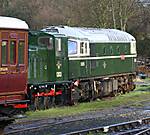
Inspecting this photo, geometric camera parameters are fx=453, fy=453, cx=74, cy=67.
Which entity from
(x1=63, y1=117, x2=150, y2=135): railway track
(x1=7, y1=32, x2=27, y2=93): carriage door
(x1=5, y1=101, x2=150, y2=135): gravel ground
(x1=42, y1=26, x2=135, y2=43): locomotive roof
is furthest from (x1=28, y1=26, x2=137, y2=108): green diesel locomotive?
(x1=7, y1=32, x2=27, y2=93): carriage door

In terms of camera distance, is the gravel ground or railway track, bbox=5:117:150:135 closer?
railway track, bbox=5:117:150:135

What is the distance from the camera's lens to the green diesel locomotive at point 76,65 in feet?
67.5

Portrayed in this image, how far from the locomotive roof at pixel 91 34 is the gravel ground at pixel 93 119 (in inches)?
198

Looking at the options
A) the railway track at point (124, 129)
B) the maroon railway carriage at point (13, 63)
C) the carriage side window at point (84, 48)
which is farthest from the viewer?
the carriage side window at point (84, 48)

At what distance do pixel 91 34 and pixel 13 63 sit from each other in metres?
13.8

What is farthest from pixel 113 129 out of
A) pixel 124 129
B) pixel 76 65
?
pixel 76 65

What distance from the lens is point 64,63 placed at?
22.4 meters

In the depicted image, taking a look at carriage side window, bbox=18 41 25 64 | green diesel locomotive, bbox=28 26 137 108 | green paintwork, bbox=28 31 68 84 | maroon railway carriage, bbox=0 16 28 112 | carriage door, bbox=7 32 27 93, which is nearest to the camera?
maroon railway carriage, bbox=0 16 28 112

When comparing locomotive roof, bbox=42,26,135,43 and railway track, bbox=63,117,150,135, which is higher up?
locomotive roof, bbox=42,26,135,43

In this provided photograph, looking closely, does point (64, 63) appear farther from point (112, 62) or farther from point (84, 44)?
point (112, 62)

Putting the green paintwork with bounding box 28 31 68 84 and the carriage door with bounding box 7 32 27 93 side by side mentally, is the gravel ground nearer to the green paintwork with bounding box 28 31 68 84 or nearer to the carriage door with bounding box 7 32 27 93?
the carriage door with bounding box 7 32 27 93

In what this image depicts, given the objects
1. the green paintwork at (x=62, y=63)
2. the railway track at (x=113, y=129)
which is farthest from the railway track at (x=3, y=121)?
the green paintwork at (x=62, y=63)

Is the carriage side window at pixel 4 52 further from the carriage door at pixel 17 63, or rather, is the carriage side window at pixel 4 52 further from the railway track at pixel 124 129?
the railway track at pixel 124 129

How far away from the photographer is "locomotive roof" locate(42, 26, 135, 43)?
23.5 meters
